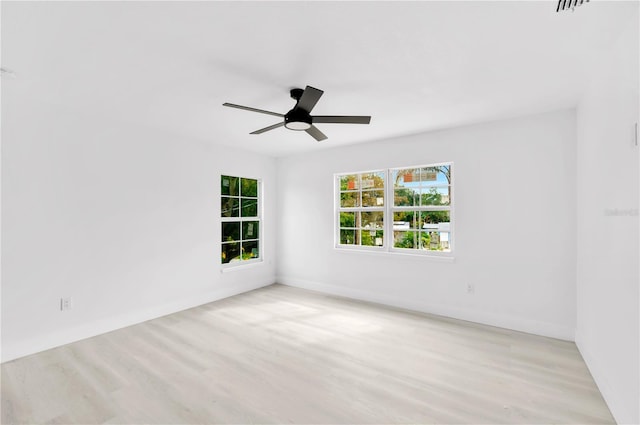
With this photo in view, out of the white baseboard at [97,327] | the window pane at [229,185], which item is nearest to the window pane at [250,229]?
the window pane at [229,185]

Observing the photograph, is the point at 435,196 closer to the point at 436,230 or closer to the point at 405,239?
the point at 436,230

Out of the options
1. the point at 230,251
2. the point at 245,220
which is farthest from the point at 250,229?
the point at 230,251

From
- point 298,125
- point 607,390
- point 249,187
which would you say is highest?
point 298,125

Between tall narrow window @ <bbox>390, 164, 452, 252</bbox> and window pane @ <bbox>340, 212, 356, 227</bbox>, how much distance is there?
70 centimetres

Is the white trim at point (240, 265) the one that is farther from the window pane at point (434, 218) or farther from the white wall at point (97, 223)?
the window pane at point (434, 218)

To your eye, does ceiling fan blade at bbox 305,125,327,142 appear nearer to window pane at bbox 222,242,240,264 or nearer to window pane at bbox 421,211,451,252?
window pane at bbox 421,211,451,252

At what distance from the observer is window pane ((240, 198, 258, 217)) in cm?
506

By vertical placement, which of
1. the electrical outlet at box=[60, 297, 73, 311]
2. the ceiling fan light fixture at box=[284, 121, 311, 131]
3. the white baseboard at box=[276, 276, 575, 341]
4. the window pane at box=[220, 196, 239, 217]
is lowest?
the white baseboard at box=[276, 276, 575, 341]

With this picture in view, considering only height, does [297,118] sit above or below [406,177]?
above

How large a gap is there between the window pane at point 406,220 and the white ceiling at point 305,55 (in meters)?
→ 1.49

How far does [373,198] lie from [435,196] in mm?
952

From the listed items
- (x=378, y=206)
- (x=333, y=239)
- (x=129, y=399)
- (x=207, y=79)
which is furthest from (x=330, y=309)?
(x=207, y=79)

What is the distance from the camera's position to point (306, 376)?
240 cm

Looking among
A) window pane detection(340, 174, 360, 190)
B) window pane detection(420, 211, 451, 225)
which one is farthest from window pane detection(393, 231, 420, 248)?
window pane detection(340, 174, 360, 190)
